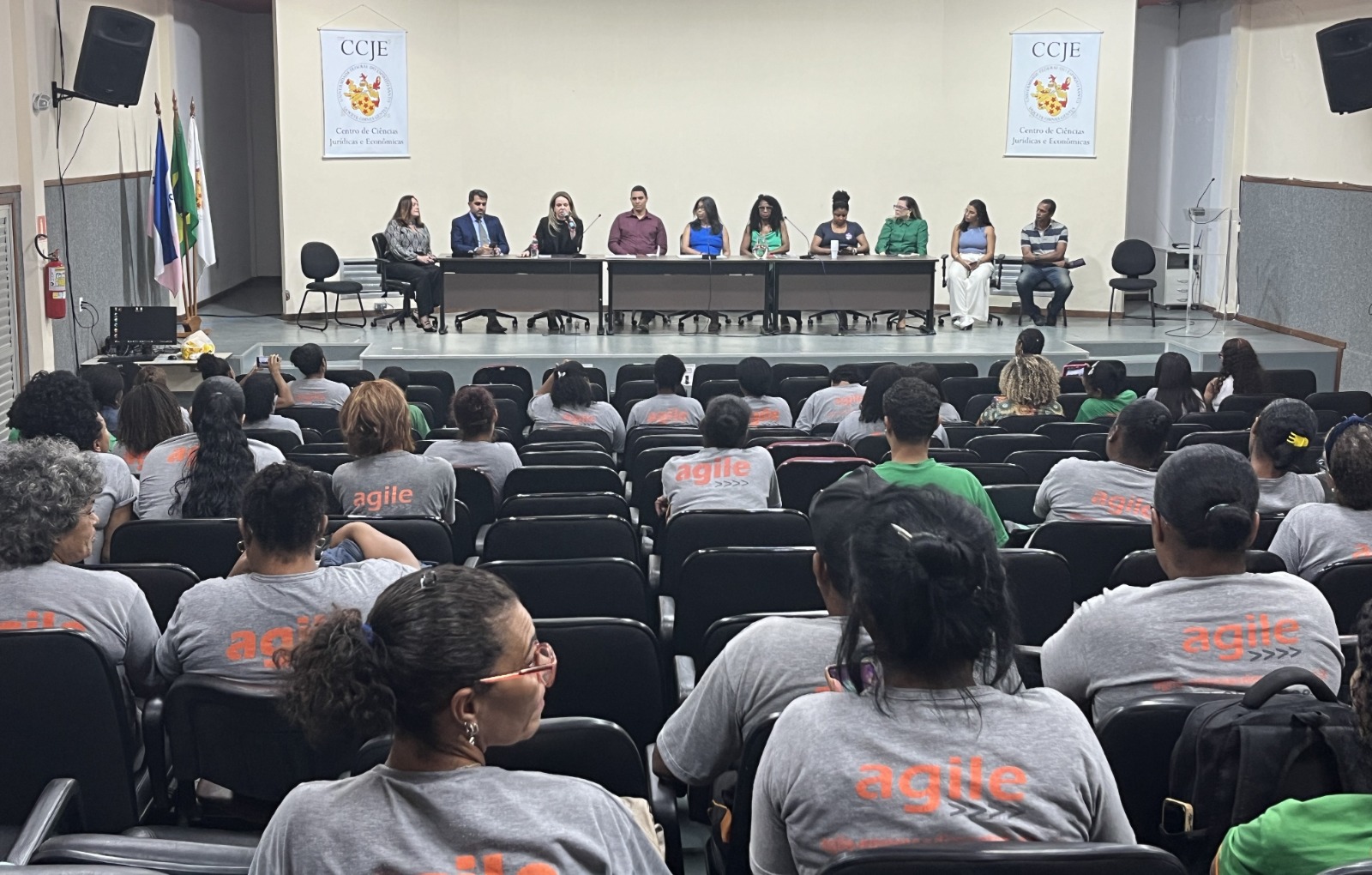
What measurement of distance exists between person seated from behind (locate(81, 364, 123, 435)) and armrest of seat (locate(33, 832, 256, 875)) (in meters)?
4.60

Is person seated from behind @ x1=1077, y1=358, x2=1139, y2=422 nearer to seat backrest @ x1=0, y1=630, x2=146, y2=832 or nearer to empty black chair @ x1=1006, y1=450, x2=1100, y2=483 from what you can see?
empty black chair @ x1=1006, y1=450, x2=1100, y2=483

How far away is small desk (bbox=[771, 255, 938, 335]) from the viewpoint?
12211 millimetres

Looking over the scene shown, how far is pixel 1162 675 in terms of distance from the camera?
2506 millimetres

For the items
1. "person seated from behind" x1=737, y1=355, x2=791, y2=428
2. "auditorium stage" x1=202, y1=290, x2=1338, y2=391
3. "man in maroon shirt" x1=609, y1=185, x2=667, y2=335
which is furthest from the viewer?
"man in maroon shirt" x1=609, y1=185, x2=667, y2=335

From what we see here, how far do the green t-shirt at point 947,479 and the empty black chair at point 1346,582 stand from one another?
88 centimetres

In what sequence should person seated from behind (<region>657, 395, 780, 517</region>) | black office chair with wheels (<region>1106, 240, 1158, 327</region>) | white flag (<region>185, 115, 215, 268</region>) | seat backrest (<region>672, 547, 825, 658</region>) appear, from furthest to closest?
1. black office chair with wheels (<region>1106, 240, 1158, 327</region>)
2. white flag (<region>185, 115, 215, 268</region>)
3. person seated from behind (<region>657, 395, 780, 517</region>)
4. seat backrest (<region>672, 547, 825, 658</region>)

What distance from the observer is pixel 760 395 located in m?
6.88

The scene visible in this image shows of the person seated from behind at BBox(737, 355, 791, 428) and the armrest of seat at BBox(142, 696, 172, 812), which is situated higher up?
the person seated from behind at BBox(737, 355, 791, 428)

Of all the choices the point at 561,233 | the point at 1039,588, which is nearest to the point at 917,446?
the point at 1039,588

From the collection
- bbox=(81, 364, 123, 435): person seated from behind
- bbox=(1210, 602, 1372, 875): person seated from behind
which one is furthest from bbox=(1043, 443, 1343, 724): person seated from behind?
bbox=(81, 364, 123, 435): person seated from behind

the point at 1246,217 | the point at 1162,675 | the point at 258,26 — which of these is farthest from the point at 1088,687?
the point at 258,26

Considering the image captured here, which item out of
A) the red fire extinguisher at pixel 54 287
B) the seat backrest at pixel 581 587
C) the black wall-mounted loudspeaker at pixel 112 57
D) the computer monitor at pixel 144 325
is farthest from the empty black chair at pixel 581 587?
the black wall-mounted loudspeaker at pixel 112 57

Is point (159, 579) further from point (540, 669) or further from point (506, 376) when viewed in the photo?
point (506, 376)

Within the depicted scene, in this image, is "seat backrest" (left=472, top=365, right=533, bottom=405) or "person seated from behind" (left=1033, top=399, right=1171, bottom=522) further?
"seat backrest" (left=472, top=365, right=533, bottom=405)
